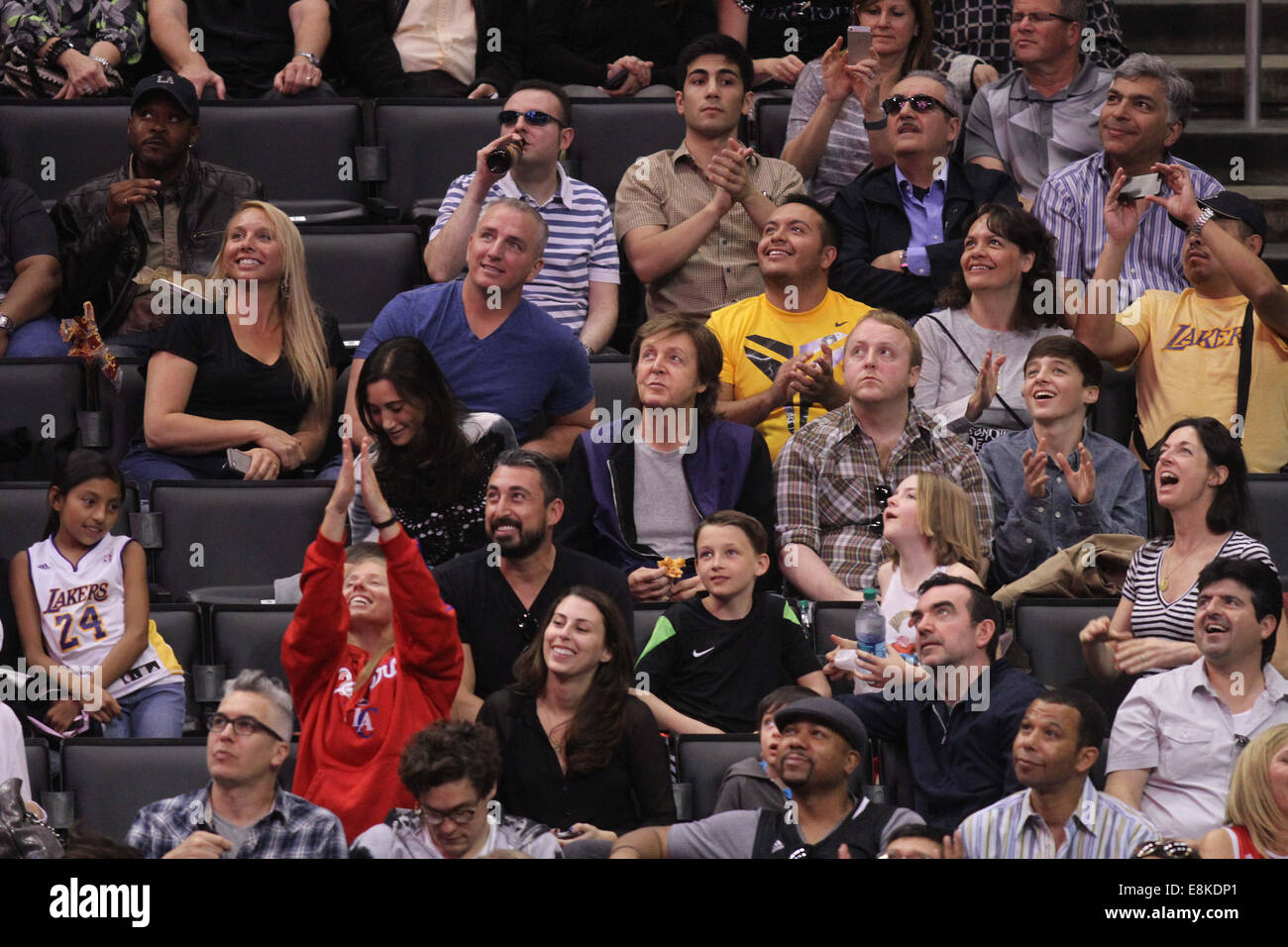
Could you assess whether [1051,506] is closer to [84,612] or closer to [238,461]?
[238,461]

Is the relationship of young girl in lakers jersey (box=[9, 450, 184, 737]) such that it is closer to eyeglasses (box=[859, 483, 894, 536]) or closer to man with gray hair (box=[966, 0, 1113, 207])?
eyeglasses (box=[859, 483, 894, 536])

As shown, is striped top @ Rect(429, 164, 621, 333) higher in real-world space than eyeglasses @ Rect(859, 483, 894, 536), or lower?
higher

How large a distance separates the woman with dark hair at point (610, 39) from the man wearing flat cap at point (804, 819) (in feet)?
10.2

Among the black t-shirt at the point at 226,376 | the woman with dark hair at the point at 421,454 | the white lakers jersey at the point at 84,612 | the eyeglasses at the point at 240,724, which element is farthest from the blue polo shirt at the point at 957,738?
the black t-shirt at the point at 226,376

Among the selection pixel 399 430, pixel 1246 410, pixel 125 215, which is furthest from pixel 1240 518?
pixel 125 215

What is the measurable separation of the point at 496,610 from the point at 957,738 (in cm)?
→ 101

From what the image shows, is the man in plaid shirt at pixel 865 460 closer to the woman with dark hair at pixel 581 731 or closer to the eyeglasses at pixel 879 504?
the eyeglasses at pixel 879 504

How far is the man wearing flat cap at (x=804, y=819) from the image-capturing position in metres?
3.57

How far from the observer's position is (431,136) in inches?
231

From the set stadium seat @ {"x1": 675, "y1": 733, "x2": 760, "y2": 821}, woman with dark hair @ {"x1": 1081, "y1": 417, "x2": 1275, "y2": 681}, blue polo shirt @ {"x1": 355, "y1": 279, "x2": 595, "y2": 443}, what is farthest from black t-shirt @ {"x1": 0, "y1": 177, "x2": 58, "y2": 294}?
woman with dark hair @ {"x1": 1081, "y1": 417, "x2": 1275, "y2": 681}

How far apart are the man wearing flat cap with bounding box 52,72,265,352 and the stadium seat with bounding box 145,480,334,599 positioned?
806 millimetres

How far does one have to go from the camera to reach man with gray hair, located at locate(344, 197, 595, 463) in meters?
4.84

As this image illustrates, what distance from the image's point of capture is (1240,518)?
430 cm
